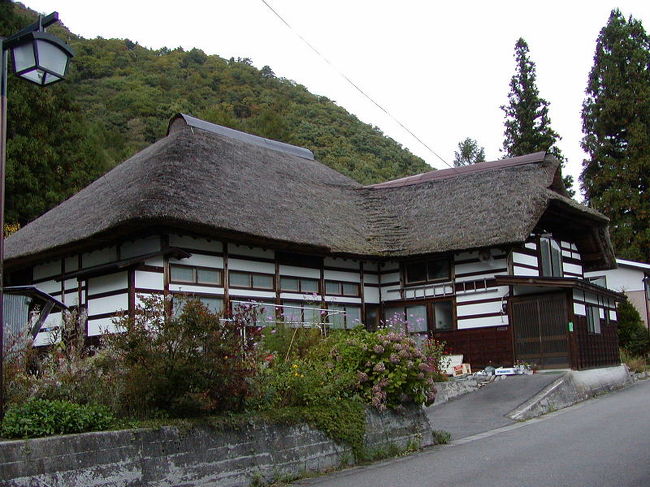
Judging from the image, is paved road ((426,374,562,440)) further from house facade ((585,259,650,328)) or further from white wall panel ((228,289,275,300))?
house facade ((585,259,650,328))

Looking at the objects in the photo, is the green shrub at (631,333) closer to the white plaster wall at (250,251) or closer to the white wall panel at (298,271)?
the white wall panel at (298,271)

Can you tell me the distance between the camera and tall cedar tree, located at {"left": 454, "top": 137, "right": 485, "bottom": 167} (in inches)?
2987

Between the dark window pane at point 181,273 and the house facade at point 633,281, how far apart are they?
2195 centimetres

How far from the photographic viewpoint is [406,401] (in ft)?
38.5

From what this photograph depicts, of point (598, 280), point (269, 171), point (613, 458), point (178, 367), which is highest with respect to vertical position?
point (269, 171)

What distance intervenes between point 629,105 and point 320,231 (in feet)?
77.8

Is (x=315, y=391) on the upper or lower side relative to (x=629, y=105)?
lower

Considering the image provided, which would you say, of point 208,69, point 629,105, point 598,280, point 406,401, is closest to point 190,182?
point 406,401

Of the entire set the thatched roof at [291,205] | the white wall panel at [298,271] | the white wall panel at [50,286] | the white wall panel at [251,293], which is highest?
the thatched roof at [291,205]

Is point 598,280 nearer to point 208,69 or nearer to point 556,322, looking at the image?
point 556,322

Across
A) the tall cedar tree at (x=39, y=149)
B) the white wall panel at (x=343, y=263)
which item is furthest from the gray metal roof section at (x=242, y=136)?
the tall cedar tree at (x=39, y=149)

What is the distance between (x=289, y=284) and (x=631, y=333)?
663 inches

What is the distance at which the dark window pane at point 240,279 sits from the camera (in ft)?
61.4

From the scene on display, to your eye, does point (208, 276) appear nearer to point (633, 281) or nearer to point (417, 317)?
point (417, 317)
